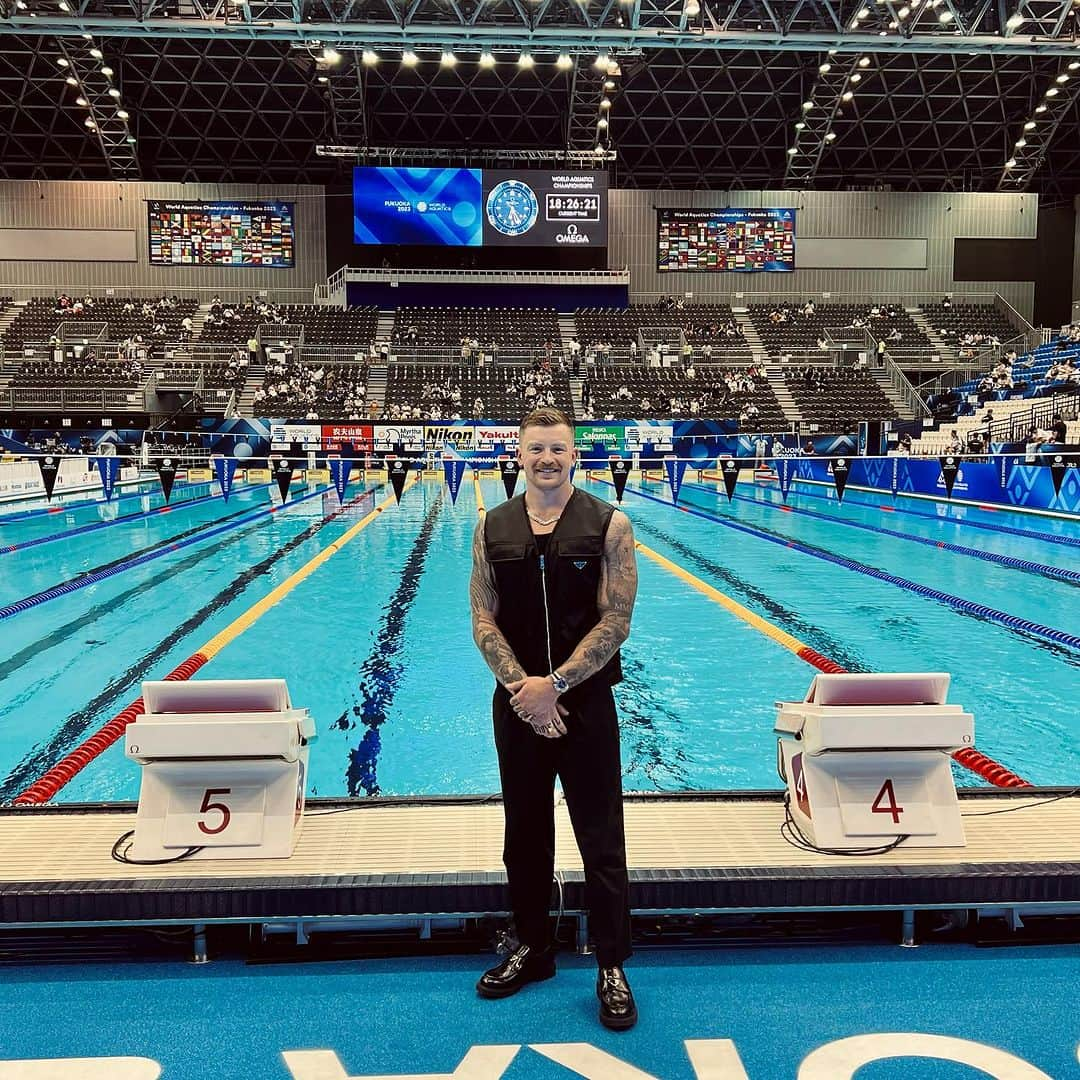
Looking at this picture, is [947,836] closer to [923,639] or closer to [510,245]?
[923,639]

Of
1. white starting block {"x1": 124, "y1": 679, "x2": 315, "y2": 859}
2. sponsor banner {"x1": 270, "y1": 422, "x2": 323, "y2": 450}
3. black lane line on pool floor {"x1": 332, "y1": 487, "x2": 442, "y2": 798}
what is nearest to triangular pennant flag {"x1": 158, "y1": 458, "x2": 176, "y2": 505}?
black lane line on pool floor {"x1": 332, "y1": 487, "x2": 442, "y2": 798}

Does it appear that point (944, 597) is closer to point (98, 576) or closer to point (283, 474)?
point (283, 474)

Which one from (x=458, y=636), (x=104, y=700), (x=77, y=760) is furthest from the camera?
(x=458, y=636)

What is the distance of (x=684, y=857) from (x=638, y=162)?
38160 mm

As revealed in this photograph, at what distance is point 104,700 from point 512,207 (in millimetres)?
31806

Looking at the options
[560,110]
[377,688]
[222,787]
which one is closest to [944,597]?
[377,688]

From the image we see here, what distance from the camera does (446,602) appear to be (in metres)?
7.92

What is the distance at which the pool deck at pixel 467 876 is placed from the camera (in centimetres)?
238

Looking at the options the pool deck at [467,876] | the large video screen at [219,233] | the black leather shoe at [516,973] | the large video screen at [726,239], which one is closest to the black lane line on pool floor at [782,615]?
the pool deck at [467,876]

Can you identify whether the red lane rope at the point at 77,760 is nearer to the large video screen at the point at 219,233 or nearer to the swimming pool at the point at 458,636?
the swimming pool at the point at 458,636

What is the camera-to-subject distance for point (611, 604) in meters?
2.19

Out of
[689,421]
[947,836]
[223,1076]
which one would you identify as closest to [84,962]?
[223,1076]

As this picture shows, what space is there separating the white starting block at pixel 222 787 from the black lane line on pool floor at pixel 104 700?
5.60ft

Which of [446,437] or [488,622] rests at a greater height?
[446,437]
